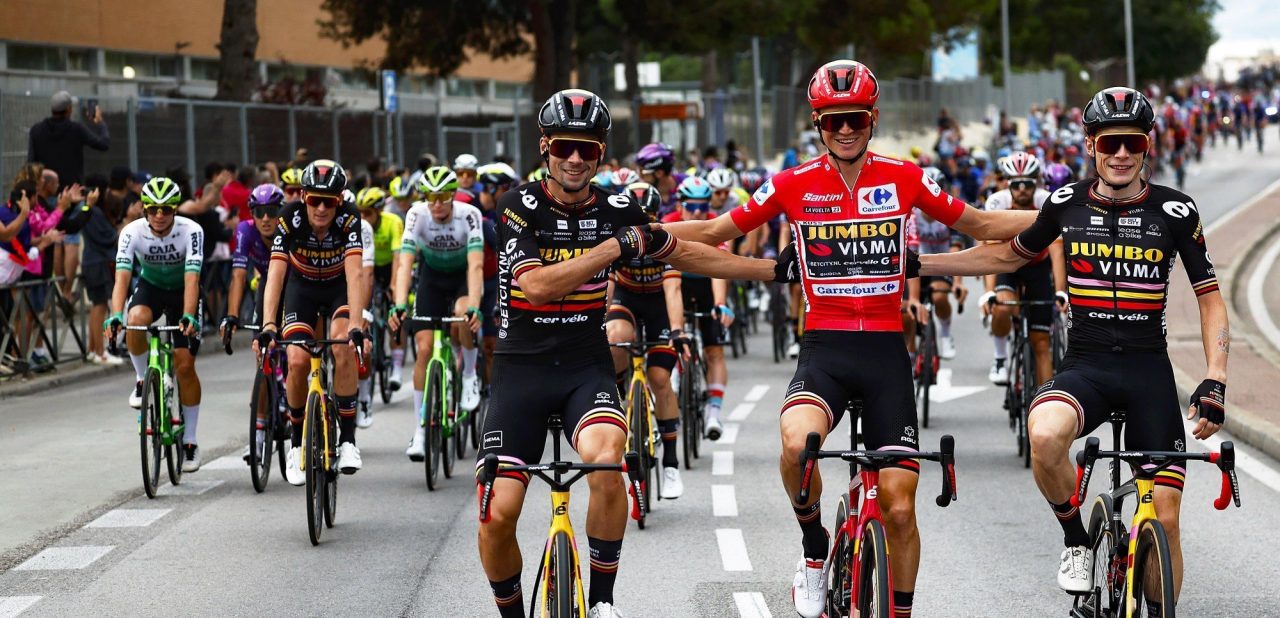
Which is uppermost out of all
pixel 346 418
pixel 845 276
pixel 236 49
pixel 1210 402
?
pixel 236 49

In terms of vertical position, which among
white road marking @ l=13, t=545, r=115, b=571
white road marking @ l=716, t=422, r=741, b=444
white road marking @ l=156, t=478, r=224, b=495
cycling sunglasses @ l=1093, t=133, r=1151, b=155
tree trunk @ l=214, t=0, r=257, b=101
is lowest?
white road marking @ l=13, t=545, r=115, b=571

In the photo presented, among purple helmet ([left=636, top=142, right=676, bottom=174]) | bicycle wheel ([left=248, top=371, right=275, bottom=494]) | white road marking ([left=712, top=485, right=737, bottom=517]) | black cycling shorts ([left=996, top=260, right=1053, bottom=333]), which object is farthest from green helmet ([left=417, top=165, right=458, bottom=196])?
black cycling shorts ([left=996, top=260, right=1053, bottom=333])

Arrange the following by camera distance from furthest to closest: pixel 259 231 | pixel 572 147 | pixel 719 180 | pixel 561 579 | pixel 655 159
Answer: pixel 719 180 < pixel 655 159 < pixel 259 231 < pixel 572 147 < pixel 561 579

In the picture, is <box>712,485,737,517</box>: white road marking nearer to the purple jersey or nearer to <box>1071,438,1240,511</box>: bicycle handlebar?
the purple jersey

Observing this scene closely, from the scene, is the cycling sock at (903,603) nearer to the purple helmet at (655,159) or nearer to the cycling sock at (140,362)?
the cycling sock at (140,362)

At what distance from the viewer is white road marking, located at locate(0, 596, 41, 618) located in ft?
26.3

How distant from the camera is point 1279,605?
307 inches

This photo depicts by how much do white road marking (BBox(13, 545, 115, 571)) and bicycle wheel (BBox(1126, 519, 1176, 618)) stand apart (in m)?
5.31

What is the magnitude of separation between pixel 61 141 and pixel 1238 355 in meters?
12.5

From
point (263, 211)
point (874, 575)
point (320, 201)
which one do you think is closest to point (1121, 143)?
point (874, 575)

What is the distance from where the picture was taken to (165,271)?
38.2 feet

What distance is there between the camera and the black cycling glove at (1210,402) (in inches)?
252

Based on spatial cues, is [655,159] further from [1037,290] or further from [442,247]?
[1037,290]

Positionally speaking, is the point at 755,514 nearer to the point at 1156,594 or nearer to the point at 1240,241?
the point at 1156,594
